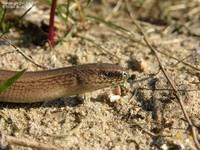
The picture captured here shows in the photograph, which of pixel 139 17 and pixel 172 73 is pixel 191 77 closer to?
pixel 172 73

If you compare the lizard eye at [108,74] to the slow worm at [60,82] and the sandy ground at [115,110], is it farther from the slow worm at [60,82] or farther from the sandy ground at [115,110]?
the sandy ground at [115,110]

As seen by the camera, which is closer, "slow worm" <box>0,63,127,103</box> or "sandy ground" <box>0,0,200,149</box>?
"sandy ground" <box>0,0,200,149</box>

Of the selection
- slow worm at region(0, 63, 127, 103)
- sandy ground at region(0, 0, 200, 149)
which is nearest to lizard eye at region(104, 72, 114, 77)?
slow worm at region(0, 63, 127, 103)

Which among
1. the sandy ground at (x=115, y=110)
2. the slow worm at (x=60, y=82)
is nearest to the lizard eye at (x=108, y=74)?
the slow worm at (x=60, y=82)

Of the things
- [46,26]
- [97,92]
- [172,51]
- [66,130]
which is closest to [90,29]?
[46,26]

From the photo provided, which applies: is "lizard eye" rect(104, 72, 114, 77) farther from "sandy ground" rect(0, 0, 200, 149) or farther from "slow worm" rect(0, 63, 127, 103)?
"sandy ground" rect(0, 0, 200, 149)

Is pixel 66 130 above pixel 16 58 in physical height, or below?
below
